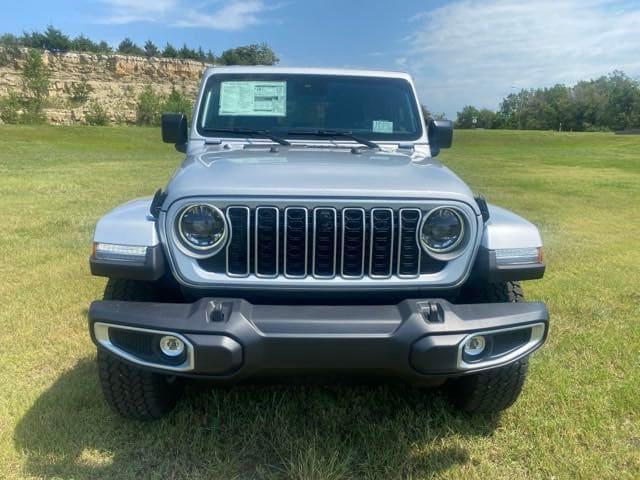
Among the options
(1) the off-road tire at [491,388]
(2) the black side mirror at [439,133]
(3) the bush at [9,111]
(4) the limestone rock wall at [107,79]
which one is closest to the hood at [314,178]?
(2) the black side mirror at [439,133]

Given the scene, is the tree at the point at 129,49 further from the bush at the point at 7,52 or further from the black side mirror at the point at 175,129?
the black side mirror at the point at 175,129

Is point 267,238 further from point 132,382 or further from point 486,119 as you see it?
point 486,119

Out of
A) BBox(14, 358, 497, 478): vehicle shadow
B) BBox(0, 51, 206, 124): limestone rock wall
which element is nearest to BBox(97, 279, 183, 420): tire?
BBox(14, 358, 497, 478): vehicle shadow

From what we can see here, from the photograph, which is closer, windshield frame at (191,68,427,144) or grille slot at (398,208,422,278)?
grille slot at (398,208,422,278)

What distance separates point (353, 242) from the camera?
7.52 feet

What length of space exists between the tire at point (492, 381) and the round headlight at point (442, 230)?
36 cm

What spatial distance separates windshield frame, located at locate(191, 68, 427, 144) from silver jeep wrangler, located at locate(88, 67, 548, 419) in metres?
0.70

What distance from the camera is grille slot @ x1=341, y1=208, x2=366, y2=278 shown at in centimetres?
226

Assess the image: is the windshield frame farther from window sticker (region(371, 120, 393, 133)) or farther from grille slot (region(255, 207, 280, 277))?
grille slot (region(255, 207, 280, 277))

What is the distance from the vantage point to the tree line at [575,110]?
75438 mm

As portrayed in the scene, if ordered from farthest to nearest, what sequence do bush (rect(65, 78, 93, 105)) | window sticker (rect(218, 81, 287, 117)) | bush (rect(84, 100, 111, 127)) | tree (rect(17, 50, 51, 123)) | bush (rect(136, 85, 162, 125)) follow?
bush (rect(65, 78, 93, 105)) → bush (rect(136, 85, 162, 125)) → bush (rect(84, 100, 111, 127)) → tree (rect(17, 50, 51, 123)) → window sticker (rect(218, 81, 287, 117))

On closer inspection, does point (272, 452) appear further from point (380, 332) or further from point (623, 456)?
point (623, 456)

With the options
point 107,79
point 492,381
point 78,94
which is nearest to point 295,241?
point 492,381

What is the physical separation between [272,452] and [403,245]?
3.91 ft
